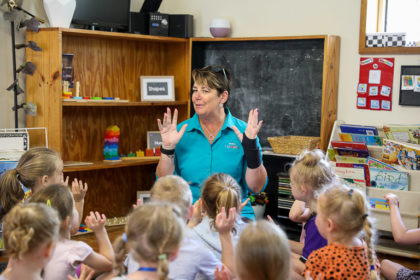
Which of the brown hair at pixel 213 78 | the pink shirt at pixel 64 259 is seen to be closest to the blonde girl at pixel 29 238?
the pink shirt at pixel 64 259

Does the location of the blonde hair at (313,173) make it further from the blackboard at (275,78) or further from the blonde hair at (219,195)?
the blackboard at (275,78)

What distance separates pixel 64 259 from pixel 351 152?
8.75 ft

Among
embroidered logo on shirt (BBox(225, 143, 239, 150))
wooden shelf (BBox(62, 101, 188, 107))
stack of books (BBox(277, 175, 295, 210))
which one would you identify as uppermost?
wooden shelf (BBox(62, 101, 188, 107))

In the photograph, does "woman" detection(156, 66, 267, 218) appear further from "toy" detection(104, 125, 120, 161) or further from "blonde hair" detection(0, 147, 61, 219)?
"toy" detection(104, 125, 120, 161)

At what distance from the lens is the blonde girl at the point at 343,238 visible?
1.91m

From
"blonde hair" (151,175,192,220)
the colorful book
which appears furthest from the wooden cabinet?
"blonde hair" (151,175,192,220)

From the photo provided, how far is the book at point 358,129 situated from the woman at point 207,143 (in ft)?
4.84

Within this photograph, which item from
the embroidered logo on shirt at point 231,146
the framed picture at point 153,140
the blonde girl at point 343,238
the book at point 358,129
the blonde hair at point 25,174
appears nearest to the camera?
the blonde girl at point 343,238

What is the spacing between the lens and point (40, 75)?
4008 mm

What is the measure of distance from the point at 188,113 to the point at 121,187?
35.9 inches

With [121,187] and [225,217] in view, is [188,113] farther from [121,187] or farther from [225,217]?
[225,217]

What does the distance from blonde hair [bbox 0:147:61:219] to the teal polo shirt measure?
2.36 feet

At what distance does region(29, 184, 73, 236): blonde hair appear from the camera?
205cm

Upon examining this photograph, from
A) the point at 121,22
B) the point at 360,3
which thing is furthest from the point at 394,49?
the point at 121,22
